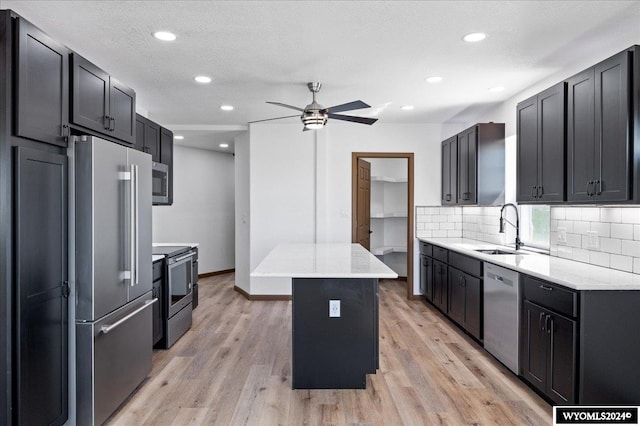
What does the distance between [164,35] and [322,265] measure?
Result: 2.01 m

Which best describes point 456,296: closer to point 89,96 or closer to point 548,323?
point 548,323

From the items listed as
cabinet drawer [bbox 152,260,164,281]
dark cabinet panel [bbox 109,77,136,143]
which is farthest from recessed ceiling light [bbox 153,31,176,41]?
cabinet drawer [bbox 152,260,164,281]

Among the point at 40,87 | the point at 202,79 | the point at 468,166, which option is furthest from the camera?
the point at 468,166

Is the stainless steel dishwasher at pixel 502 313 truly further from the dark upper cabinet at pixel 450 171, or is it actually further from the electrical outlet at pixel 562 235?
the dark upper cabinet at pixel 450 171

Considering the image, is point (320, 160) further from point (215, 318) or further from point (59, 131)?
point (59, 131)

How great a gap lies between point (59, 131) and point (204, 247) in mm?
6060

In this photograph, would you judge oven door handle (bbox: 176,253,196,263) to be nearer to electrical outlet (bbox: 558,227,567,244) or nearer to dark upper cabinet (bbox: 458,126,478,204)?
dark upper cabinet (bbox: 458,126,478,204)

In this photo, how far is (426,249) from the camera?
577cm

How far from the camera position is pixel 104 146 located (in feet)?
8.16

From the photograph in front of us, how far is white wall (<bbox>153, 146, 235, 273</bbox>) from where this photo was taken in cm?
768

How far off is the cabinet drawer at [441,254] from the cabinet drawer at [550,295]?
Result: 178cm

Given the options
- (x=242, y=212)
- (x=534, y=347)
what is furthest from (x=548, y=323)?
(x=242, y=212)

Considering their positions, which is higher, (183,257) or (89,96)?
(89,96)

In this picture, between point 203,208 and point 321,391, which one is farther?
point 203,208
